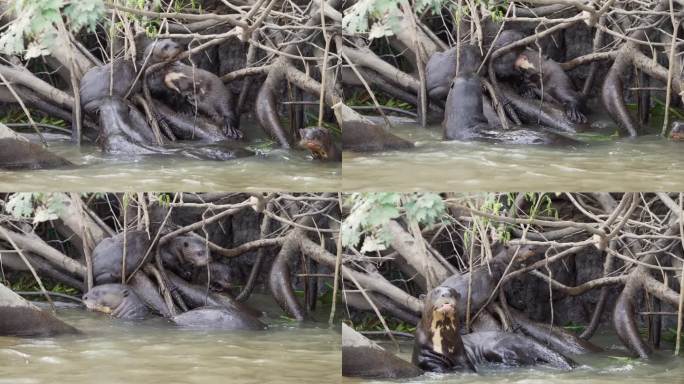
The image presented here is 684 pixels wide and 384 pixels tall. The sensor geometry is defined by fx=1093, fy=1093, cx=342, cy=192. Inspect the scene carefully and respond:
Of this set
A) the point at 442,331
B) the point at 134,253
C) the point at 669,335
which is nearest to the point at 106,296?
the point at 134,253

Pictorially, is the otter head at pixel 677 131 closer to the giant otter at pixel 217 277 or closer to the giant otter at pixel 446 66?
the giant otter at pixel 446 66

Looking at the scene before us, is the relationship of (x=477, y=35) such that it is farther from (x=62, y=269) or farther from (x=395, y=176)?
(x=62, y=269)

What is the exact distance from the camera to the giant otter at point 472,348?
15.0 ft

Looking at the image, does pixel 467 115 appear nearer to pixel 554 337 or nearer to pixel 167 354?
pixel 554 337

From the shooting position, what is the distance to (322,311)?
4965 millimetres

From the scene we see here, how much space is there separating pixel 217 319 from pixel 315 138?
3.30ft

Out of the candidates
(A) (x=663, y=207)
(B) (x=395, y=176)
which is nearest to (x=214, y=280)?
(B) (x=395, y=176)

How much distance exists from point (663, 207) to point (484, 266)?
0.83 meters

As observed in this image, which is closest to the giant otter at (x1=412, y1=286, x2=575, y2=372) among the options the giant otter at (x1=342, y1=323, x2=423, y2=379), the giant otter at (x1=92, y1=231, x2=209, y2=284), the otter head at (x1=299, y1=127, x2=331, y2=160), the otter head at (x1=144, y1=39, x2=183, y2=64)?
the giant otter at (x1=342, y1=323, x2=423, y2=379)

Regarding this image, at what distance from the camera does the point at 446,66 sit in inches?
173

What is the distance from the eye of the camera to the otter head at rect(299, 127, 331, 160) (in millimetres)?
4672

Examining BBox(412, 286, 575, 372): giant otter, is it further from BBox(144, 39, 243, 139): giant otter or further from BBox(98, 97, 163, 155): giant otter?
BBox(98, 97, 163, 155): giant otter

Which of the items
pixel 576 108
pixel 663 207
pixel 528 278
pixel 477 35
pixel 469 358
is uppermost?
pixel 477 35

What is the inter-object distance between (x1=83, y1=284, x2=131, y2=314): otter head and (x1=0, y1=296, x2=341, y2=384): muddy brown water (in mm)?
54
